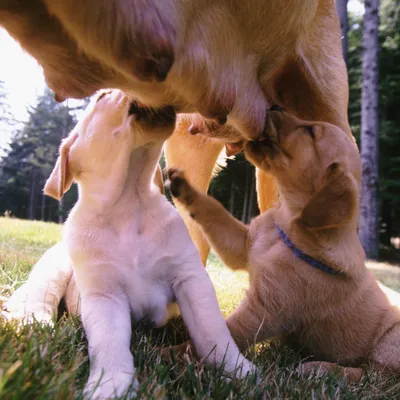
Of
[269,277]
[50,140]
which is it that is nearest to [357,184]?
[269,277]

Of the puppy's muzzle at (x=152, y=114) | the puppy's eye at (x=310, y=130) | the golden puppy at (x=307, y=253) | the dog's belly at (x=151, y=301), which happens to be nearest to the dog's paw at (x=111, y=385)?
the dog's belly at (x=151, y=301)

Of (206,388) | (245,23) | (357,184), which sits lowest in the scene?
(206,388)

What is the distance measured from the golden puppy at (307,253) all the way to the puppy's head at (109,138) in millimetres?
498

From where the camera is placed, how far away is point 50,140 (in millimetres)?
30188

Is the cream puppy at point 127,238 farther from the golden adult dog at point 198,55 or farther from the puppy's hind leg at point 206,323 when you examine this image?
the golden adult dog at point 198,55

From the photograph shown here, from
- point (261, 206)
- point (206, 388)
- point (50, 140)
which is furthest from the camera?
point (50, 140)

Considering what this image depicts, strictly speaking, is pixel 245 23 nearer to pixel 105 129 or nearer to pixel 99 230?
pixel 105 129

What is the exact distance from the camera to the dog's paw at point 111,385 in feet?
4.35

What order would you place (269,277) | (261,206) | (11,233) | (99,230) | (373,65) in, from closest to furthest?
(99,230), (269,277), (261,206), (11,233), (373,65)

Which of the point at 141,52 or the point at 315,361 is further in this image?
the point at 315,361

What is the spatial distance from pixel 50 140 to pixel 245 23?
29.9 m

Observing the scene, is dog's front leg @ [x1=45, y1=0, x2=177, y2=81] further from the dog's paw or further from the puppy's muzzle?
the dog's paw

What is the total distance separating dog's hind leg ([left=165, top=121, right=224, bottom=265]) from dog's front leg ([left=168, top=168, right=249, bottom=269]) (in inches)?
21.7

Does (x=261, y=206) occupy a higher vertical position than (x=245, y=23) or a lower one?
lower
